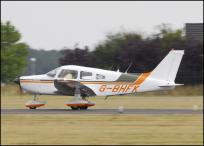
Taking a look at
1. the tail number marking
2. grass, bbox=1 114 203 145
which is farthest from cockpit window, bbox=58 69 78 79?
grass, bbox=1 114 203 145

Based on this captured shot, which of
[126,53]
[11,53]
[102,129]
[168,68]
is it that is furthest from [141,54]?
[102,129]

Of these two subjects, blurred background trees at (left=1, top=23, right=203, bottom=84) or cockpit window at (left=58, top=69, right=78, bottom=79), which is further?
blurred background trees at (left=1, top=23, right=203, bottom=84)

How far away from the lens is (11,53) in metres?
80.7

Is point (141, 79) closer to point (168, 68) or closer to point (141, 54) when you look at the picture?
point (168, 68)

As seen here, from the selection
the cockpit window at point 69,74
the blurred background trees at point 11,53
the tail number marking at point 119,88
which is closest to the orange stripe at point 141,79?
A: the tail number marking at point 119,88

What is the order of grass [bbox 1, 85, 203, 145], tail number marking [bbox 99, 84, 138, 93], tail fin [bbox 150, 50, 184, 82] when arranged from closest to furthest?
grass [bbox 1, 85, 203, 145] → tail number marking [bbox 99, 84, 138, 93] → tail fin [bbox 150, 50, 184, 82]

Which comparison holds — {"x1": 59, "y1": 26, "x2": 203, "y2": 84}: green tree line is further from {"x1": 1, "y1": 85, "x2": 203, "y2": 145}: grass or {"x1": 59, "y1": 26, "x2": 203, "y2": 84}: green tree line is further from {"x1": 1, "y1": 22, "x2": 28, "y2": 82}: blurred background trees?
{"x1": 1, "y1": 85, "x2": 203, "y2": 145}: grass

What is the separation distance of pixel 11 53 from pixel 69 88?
50.0m

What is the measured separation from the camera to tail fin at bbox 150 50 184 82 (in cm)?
3228

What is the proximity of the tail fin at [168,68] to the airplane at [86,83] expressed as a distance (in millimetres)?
97

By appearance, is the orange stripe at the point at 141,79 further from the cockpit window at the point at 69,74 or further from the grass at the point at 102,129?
the grass at the point at 102,129

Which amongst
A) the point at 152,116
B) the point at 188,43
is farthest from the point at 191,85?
the point at 152,116

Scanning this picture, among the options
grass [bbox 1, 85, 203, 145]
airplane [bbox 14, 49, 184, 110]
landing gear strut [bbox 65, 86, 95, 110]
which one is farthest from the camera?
airplane [bbox 14, 49, 184, 110]

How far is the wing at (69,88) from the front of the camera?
31.2 m
